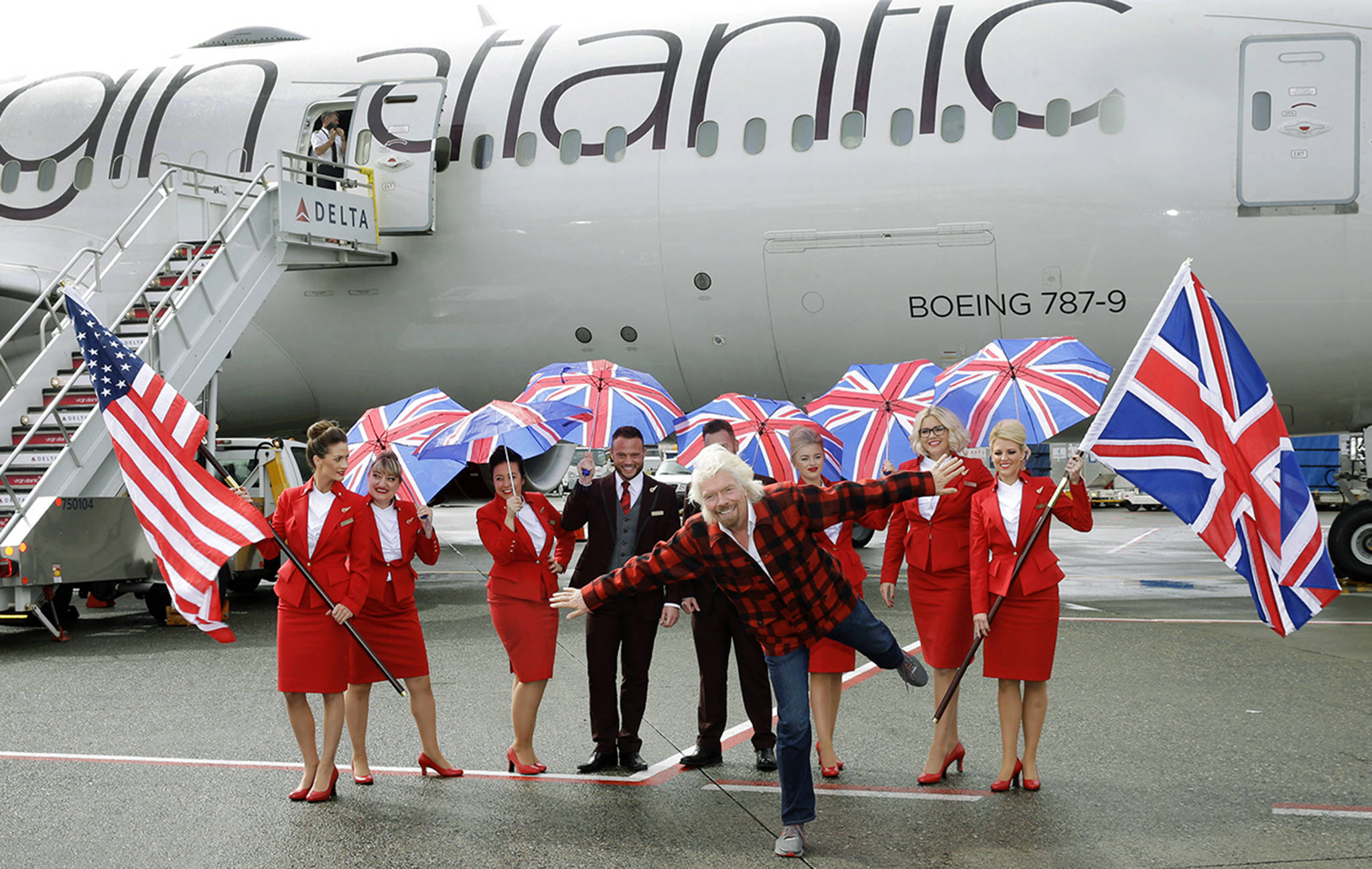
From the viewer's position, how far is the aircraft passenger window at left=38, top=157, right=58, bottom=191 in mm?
14445

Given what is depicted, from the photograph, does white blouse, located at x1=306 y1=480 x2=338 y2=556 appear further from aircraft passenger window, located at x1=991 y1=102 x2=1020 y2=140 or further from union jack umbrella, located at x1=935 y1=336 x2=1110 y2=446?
aircraft passenger window, located at x1=991 y1=102 x2=1020 y2=140

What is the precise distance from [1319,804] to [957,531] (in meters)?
1.85

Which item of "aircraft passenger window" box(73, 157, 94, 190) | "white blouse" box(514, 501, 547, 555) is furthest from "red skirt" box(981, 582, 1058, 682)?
"aircraft passenger window" box(73, 157, 94, 190)

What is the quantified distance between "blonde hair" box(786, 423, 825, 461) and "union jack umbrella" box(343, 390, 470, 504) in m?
1.86

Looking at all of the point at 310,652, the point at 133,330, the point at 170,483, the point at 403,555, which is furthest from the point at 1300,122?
the point at 133,330

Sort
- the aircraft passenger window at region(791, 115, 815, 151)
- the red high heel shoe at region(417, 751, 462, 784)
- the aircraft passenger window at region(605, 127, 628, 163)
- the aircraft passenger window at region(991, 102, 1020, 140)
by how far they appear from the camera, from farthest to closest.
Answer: the aircraft passenger window at region(605, 127, 628, 163), the aircraft passenger window at region(791, 115, 815, 151), the aircraft passenger window at region(991, 102, 1020, 140), the red high heel shoe at region(417, 751, 462, 784)

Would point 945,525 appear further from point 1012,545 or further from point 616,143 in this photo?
point 616,143

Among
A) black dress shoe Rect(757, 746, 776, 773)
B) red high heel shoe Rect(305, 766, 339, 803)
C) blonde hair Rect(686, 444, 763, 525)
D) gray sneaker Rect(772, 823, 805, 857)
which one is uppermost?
blonde hair Rect(686, 444, 763, 525)

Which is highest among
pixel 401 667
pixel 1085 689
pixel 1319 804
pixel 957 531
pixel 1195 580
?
pixel 957 531

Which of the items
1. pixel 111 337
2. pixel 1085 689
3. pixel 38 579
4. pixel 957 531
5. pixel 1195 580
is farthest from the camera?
pixel 1195 580

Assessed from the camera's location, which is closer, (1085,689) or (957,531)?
(957,531)

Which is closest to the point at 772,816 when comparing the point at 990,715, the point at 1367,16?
the point at 990,715

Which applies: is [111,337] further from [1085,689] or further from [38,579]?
[1085,689]

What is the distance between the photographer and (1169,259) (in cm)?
1086
